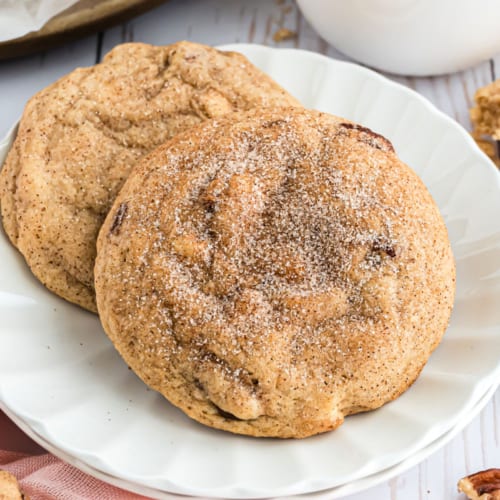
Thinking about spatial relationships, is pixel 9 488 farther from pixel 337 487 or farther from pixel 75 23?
pixel 75 23

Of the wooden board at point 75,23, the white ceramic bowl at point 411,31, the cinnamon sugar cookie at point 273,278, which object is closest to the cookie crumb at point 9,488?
the cinnamon sugar cookie at point 273,278

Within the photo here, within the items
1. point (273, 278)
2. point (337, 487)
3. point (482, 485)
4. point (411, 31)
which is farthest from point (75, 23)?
point (482, 485)

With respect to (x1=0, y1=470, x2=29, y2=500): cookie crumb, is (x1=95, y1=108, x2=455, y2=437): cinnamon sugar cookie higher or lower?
higher

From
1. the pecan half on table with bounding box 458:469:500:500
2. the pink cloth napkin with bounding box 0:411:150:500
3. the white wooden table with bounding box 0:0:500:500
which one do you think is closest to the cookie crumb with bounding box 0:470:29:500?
the pink cloth napkin with bounding box 0:411:150:500

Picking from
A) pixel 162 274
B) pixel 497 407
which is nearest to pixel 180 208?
pixel 162 274

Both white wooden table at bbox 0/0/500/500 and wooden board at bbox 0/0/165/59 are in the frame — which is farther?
white wooden table at bbox 0/0/500/500

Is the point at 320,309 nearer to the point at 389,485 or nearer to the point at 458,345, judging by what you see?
the point at 458,345

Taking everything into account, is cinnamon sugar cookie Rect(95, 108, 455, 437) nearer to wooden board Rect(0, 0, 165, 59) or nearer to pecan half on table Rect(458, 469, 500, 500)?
pecan half on table Rect(458, 469, 500, 500)
